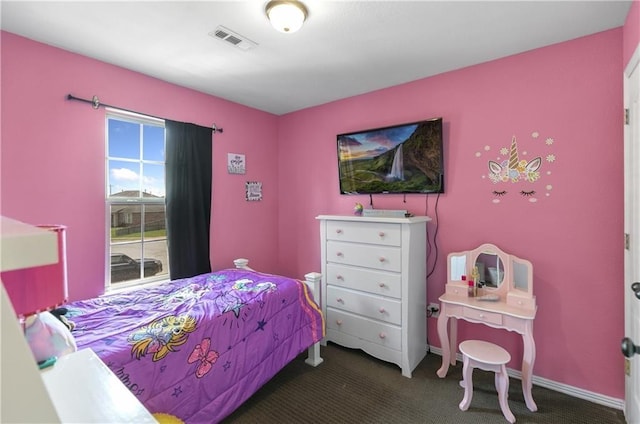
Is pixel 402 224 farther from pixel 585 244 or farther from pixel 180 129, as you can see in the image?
pixel 180 129

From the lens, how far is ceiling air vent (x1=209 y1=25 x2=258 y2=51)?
1.95 meters

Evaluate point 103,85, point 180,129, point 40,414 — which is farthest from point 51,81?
point 40,414

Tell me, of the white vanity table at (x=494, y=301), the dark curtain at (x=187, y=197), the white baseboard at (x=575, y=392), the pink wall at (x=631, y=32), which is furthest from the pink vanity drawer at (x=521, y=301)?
the dark curtain at (x=187, y=197)

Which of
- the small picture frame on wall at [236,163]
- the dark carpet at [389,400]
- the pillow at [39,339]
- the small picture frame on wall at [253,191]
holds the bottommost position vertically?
the dark carpet at [389,400]

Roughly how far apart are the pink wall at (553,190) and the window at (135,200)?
7.86 ft

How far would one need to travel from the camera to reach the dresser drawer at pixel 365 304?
2.45 metres

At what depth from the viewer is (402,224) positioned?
7.84 feet

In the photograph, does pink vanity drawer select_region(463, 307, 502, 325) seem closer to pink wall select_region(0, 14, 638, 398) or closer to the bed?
pink wall select_region(0, 14, 638, 398)

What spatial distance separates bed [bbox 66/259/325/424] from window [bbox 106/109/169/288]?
32 cm

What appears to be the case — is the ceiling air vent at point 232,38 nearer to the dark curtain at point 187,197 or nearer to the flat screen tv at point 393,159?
the dark curtain at point 187,197

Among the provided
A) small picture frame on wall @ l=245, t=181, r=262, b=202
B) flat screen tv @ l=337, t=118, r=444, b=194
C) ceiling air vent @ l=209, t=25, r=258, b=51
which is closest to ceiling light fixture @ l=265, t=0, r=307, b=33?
ceiling air vent @ l=209, t=25, r=258, b=51

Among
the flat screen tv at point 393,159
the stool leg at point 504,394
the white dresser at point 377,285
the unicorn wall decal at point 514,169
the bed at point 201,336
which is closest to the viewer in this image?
the bed at point 201,336

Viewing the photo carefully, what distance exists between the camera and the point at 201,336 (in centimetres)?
175

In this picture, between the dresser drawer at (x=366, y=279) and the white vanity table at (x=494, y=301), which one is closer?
the white vanity table at (x=494, y=301)
